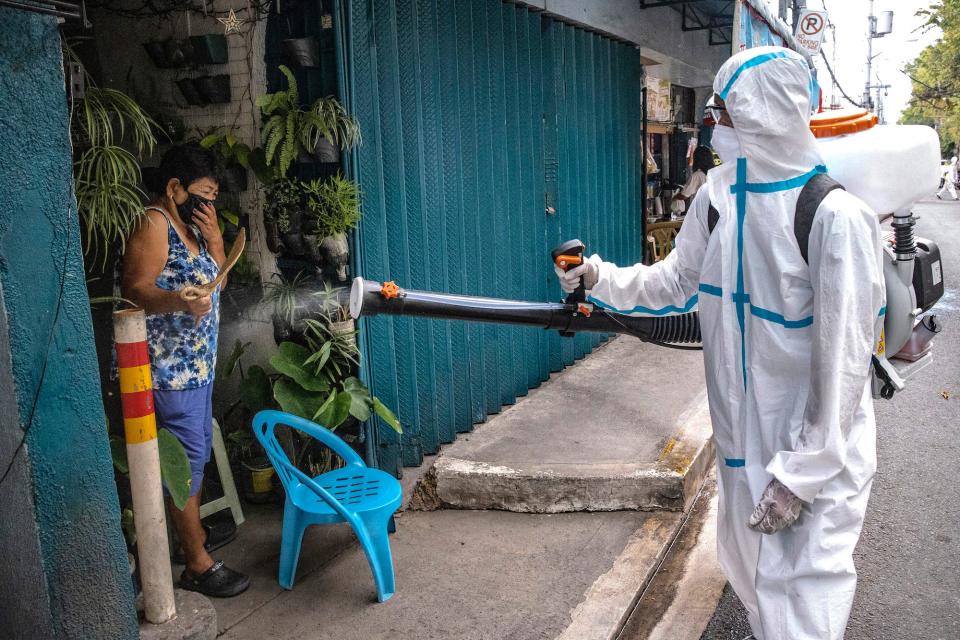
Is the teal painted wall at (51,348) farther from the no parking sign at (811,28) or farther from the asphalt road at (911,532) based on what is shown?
the no parking sign at (811,28)

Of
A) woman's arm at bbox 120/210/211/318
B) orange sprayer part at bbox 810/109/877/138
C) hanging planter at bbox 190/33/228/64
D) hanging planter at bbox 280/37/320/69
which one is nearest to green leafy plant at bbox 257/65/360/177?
hanging planter at bbox 280/37/320/69

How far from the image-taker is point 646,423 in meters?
5.41

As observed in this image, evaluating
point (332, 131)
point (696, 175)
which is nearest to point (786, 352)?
point (332, 131)

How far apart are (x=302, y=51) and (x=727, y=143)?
2251mm

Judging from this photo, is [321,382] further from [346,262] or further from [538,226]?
[538,226]

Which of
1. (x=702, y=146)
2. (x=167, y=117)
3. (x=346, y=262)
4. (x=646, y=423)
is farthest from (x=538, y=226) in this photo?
(x=702, y=146)

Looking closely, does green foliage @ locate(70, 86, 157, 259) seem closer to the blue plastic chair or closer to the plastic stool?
the blue plastic chair

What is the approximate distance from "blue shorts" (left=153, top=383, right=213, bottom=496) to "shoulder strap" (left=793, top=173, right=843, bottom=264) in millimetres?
2566

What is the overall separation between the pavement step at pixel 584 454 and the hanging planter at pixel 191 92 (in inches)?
92.6

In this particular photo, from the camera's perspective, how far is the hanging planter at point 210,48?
165 inches

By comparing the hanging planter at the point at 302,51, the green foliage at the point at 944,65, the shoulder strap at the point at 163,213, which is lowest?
the shoulder strap at the point at 163,213

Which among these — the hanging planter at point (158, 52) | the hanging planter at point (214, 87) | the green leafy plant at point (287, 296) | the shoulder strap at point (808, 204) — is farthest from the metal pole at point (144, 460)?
the shoulder strap at point (808, 204)

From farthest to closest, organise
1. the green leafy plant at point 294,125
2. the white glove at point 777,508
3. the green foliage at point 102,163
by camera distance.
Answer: the green leafy plant at point 294,125
the green foliage at point 102,163
the white glove at point 777,508

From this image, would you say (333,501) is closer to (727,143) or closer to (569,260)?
(569,260)
